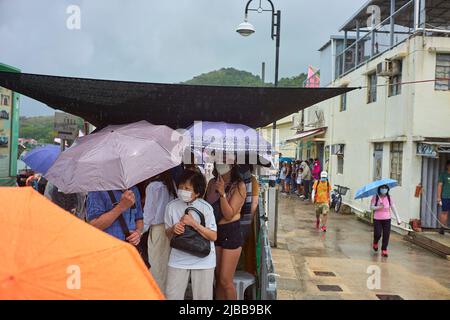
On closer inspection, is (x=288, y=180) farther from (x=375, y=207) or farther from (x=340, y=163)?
(x=375, y=207)

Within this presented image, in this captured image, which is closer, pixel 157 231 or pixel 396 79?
pixel 157 231

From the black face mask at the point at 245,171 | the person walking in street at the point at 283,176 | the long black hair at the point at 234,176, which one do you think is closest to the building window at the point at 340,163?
the person walking in street at the point at 283,176

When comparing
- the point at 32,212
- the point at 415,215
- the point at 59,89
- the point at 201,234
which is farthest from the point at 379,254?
the point at 32,212

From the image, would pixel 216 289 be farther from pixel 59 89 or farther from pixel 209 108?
pixel 59 89

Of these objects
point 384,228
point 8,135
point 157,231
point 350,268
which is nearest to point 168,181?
point 157,231

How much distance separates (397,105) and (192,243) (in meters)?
A: 10.3

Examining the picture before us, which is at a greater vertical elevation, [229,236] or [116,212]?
[116,212]

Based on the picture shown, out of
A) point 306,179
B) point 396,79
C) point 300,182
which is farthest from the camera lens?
point 300,182

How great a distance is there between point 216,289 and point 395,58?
33.5 ft

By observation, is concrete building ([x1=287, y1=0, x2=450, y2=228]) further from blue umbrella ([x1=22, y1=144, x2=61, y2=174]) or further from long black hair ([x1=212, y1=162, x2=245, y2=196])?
blue umbrella ([x1=22, y1=144, x2=61, y2=174])

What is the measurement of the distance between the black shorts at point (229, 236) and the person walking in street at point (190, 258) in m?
0.42

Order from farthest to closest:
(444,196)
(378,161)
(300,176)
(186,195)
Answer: (300,176) < (378,161) < (444,196) < (186,195)

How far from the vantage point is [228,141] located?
4.01 meters

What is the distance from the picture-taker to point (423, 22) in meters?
11.1
